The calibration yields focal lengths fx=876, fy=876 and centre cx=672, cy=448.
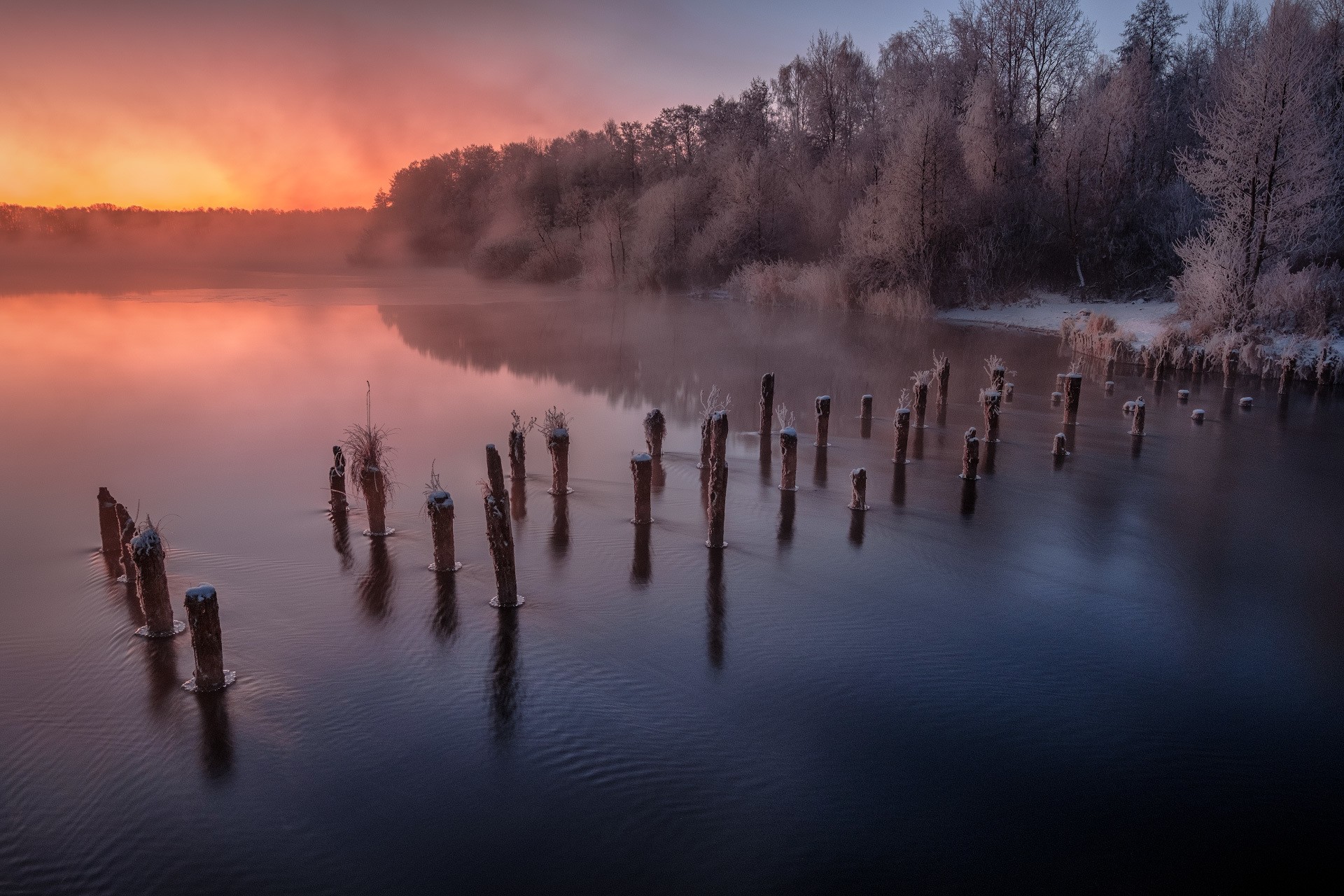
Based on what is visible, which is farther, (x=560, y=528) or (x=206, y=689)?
(x=560, y=528)

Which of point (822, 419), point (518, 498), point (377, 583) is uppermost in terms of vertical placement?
point (822, 419)

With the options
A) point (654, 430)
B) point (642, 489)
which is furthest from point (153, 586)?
point (654, 430)

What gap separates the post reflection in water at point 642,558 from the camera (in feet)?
31.9

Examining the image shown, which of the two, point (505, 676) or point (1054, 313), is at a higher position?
point (1054, 313)

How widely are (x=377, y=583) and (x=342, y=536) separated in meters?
1.80

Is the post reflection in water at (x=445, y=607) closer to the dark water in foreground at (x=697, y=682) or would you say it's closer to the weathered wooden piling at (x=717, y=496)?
the dark water in foreground at (x=697, y=682)

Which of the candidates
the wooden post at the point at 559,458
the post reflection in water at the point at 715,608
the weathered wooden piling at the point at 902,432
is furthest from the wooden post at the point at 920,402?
the post reflection in water at the point at 715,608

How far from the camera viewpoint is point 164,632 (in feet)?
26.1

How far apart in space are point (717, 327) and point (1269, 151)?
1837 centimetres

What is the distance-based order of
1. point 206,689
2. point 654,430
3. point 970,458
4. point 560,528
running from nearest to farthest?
point 206,689
point 560,528
point 654,430
point 970,458

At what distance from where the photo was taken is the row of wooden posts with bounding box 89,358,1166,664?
7.16 m

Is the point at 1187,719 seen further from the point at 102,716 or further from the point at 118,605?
the point at 118,605

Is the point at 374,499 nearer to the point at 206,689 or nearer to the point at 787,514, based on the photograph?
the point at 206,689

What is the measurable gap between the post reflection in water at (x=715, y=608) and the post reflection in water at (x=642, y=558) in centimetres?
69
